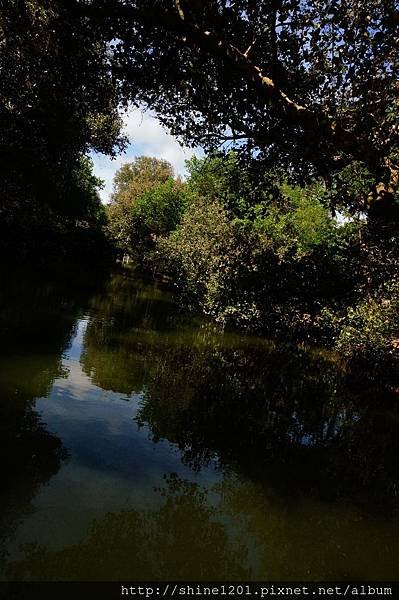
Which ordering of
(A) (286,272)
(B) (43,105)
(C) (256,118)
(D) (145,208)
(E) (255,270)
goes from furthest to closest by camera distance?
(D) (145,208) → (E) (255,270) → (A) (286,272) → (B) (43,105) → (C) (256,118)

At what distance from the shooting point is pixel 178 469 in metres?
6.00

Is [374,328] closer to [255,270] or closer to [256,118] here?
[255,270]

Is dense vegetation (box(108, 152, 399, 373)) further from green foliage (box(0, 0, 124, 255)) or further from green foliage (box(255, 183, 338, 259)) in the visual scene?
green foliage (box(0, 0, 124, 255))

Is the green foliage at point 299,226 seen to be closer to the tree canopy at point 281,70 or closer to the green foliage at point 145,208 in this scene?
the tree canopy at point 281,70

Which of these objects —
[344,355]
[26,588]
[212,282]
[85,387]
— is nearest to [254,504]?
[26,588]

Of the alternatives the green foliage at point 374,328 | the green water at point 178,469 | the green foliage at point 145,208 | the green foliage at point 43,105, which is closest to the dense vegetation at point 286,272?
the green foliage at point 374,328

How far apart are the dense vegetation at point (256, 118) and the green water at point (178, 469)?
4.92 meters

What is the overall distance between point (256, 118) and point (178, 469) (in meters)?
8.60

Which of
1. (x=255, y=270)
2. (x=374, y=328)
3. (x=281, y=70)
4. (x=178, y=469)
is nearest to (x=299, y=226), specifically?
(x=255, y=270)

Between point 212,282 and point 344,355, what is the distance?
8326 millimetres

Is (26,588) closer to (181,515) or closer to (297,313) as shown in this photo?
(181,515)

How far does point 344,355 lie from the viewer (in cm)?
1880

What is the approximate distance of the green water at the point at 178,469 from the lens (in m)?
4.19

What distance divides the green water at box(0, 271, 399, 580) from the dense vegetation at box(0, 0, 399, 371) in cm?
492
